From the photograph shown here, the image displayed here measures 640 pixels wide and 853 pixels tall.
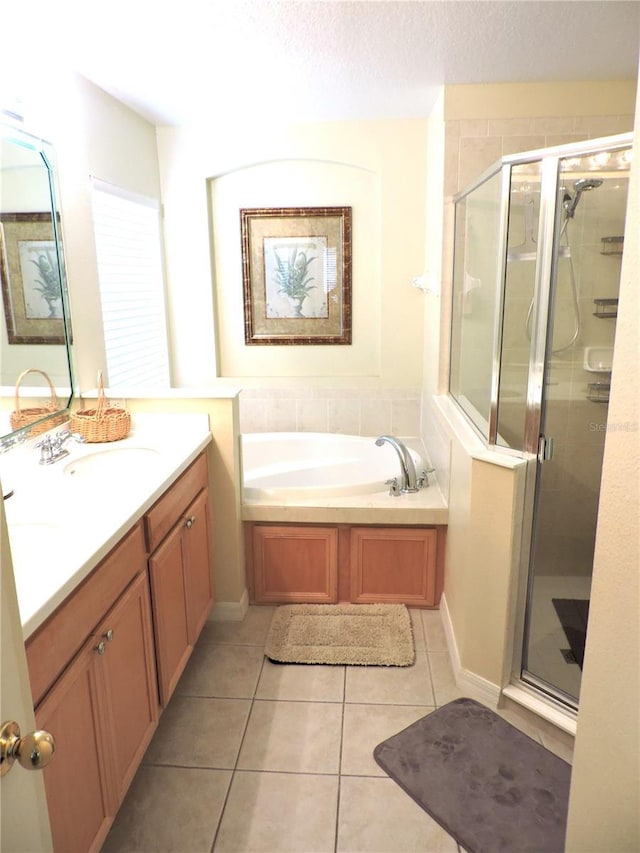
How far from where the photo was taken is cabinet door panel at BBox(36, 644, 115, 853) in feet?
4.22

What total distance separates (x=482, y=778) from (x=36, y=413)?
1961 mm

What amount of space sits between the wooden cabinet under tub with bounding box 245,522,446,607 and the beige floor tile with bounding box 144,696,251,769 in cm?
73

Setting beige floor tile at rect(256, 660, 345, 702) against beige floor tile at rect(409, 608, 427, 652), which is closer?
beige floor tile at rect(256, 660, 345, 702)

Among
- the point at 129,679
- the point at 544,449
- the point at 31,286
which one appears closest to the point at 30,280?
the point at 31,286

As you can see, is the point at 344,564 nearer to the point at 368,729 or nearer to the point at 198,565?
the point at 198,565

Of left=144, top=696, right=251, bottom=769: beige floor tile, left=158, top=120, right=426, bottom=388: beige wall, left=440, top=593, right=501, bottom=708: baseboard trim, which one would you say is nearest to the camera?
left=144, top=696, right=251, bottom=769: beige floor tile

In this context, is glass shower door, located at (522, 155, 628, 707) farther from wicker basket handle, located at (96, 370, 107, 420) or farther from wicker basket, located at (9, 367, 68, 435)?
wicker basket, located at (9, 367, 68, 435)

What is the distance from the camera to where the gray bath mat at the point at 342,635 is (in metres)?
2.52

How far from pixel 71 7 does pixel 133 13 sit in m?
0.20

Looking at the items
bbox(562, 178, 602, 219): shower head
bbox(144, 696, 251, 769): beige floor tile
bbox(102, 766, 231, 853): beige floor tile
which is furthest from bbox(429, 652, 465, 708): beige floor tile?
bbox(562, 178, 602, 219): shower head

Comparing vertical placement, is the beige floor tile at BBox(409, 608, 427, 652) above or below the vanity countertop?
below

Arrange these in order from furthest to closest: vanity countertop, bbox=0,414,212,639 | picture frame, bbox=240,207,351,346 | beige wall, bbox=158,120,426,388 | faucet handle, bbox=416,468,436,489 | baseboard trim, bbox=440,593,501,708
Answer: picture frame, bbox=240,207,351,346 → beige wall, bbox=158,120,426,388 → faucet handle, bbox=416,468,436,489 → baseboard trim, bbox=440,593,501,708 → vanity countertop, bbox=0,414,212,639

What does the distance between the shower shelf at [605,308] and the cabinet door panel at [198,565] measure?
72.7 inches

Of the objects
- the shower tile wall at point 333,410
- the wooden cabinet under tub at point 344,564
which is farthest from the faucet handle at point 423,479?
the shower tile wall at point 333,410
